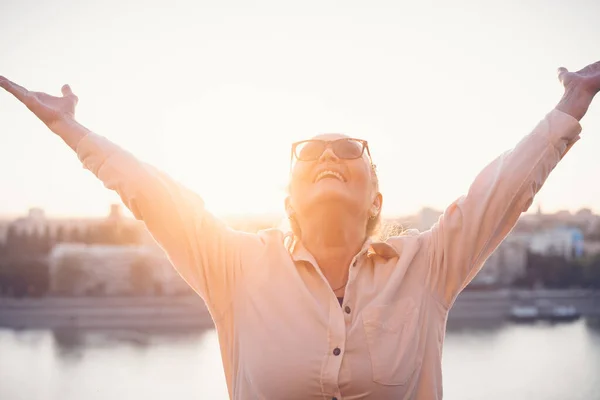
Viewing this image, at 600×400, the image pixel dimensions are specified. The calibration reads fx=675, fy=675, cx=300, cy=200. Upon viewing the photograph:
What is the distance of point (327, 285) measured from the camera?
788 millimetres

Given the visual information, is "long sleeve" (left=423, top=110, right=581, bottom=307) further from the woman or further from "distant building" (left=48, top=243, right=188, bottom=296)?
"distant building" (left=48, top=243, right=188, bottom=296)

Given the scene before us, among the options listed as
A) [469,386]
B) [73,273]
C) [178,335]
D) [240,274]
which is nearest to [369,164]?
[240,274]

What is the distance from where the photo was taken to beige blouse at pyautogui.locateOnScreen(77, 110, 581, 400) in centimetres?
74

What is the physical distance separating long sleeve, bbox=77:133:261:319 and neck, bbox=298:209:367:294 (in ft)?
0.23

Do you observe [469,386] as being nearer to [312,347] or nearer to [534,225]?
[312,347]

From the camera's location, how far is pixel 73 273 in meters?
16.8

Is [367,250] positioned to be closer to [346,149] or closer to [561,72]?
[346,149]

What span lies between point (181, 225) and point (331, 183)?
19 centimetres

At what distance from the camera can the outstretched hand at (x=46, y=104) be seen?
0.84 metres

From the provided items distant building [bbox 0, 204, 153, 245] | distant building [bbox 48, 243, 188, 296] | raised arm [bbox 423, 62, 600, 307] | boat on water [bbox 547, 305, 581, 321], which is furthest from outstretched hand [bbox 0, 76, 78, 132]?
distant building [bbox 0, 204, 153, 245]

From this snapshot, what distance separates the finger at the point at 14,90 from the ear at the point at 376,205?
47cm

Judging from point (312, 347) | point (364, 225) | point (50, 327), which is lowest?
point (50, 327)

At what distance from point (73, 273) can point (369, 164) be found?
1700cm

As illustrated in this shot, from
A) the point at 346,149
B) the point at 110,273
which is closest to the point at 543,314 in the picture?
the point at 110,273
